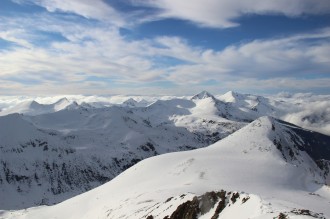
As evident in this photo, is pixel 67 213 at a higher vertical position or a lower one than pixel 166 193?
lower

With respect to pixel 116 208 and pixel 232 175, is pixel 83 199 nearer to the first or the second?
pixel 116 208

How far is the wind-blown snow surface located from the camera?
6569cm

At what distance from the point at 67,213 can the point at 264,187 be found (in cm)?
6166

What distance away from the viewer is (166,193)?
88.9 meters

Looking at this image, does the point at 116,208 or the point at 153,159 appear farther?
the point at 153,159

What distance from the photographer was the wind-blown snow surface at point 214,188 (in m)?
65.7

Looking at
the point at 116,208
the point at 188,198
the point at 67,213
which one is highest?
the point at 188,198

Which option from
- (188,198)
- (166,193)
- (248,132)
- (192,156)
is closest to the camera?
(188,198)

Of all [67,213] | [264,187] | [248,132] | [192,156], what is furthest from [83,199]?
[248,132]

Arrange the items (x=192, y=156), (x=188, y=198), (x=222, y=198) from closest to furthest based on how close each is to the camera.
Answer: (x=222, y=198)
(x=188, y=198)
(x=192, y=156)

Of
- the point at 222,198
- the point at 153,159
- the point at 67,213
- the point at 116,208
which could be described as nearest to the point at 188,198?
the point at 222,198

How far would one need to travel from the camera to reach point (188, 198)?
2872 inches

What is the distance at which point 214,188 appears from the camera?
79562mm

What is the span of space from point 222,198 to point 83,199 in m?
69.9
